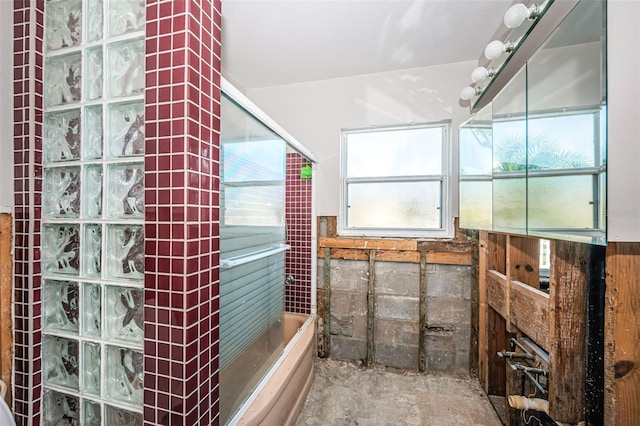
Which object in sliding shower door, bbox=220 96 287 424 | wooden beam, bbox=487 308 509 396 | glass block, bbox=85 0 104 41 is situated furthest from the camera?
wooden beam, bbox=487 308 509 396

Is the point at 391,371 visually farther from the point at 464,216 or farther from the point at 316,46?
the point at 316,46

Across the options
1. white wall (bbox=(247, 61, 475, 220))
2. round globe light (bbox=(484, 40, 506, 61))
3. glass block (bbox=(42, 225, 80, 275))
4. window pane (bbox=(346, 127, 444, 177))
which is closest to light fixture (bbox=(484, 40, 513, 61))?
round globe light (bbox=(484, 40, 506, 61))

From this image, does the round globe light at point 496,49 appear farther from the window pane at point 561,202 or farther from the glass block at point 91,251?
the glass block at point 91,251

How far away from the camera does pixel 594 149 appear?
820 millimetres

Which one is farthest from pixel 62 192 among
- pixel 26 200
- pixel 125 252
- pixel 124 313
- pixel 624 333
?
pixel 624 333

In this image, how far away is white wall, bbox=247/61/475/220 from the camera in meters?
2.14

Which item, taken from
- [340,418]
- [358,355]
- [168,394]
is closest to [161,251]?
[168,394]

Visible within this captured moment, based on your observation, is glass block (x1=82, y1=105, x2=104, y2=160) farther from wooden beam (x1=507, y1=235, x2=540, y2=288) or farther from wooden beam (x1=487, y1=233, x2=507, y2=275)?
wooden beam (x1=487, y1=233, x2=507, y2=275)

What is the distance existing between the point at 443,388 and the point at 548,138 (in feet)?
5.84

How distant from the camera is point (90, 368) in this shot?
0.98m

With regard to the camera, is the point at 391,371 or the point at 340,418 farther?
the point at 391,371

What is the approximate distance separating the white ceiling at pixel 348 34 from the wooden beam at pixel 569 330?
57.4 inches

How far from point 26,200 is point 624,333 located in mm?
2057

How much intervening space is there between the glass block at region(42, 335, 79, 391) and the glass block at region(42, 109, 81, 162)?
686 millimetres
